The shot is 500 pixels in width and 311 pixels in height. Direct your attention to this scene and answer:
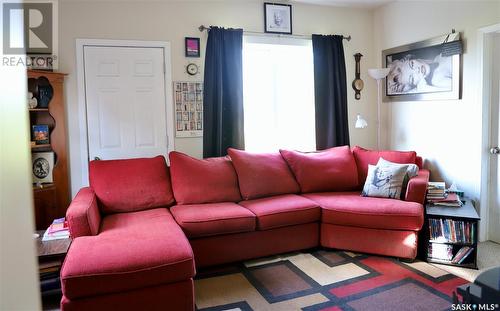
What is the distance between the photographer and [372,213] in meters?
3.19

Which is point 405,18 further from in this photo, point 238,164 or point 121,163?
point 121,163

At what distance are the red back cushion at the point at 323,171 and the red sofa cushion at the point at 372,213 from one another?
0.34 metres

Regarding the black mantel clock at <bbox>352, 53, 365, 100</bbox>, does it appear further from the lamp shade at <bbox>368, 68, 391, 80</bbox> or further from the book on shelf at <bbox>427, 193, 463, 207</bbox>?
the book on shelf at <bbox>427, 193, 463, 207</bbox>

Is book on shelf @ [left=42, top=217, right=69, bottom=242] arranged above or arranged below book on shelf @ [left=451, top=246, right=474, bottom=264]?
above

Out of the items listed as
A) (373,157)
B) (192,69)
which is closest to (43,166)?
(192,69)

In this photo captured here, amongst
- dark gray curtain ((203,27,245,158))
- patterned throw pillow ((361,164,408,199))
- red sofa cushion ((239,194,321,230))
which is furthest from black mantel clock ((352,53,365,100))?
red sofa cushion ((239,194,321,230))

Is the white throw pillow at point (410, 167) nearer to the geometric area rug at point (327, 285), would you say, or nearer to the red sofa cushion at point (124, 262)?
the geometric area rug at point (327, 285)

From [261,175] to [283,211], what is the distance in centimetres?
53

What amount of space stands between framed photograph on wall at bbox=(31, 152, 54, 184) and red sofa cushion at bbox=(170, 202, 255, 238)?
4.15ft

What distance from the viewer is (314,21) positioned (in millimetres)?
4461

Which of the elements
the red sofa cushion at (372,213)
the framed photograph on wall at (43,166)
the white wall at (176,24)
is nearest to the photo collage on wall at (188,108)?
the white wall at (176,24)

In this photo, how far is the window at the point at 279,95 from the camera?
438 cm

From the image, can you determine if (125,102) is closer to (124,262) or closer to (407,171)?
(124,262)

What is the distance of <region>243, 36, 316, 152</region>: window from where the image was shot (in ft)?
14.4
